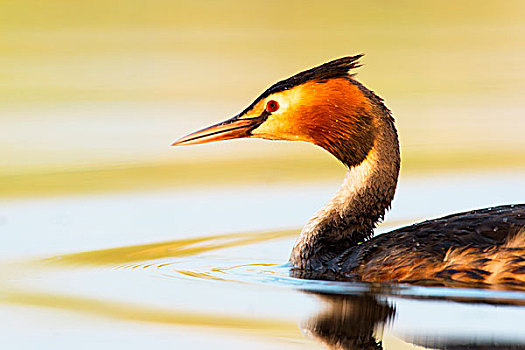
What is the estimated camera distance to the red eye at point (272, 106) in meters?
9.31

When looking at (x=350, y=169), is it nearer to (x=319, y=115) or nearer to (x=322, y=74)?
(x=319, y=115)

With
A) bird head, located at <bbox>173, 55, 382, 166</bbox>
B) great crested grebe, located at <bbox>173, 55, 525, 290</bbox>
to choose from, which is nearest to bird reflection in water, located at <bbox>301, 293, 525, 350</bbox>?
great crested grebe, located at <bbox>173, 55, 525, 290</bbox>

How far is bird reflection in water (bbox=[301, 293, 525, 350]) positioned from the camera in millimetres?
6785

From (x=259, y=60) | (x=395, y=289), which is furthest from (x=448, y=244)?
(x=259, y=60)

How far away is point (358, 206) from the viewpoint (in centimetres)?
920

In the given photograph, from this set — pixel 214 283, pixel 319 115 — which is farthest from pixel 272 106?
pixel 214 283

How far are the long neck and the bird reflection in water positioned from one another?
3.46 ft

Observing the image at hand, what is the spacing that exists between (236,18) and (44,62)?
528 centimetres

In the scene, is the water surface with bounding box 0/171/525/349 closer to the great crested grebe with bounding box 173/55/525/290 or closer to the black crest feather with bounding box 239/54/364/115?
the great crested grebe with bounding box 173/55/525/290

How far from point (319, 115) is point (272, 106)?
0.37 m

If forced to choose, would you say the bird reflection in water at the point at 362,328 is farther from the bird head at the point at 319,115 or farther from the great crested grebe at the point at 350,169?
the bird head at the point at 319,115

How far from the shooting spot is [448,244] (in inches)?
320

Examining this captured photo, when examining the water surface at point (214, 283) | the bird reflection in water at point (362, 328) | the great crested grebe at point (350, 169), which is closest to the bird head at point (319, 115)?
the great crested grebe at point (350, 169)

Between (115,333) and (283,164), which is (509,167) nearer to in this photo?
(283,164)
